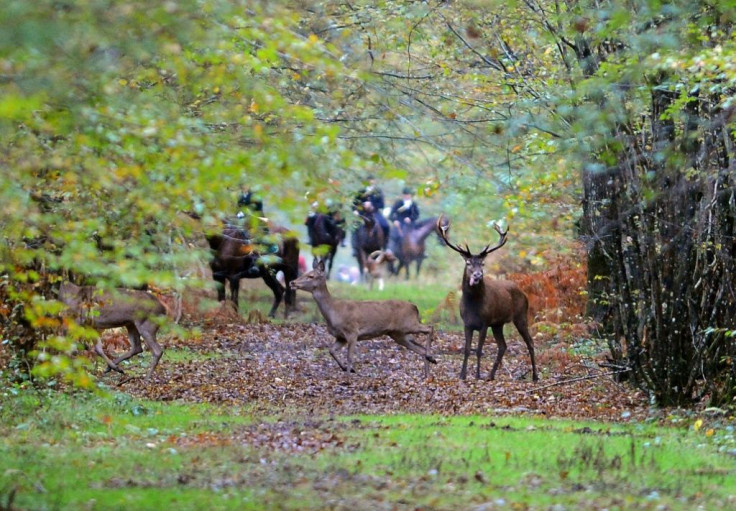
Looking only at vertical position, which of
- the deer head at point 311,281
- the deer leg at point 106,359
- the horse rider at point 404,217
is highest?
the horse rider at point 404,217

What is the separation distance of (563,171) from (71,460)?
9.15 meters

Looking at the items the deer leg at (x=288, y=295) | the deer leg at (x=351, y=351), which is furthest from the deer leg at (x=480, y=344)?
the deer leg at (x=288, y=295)

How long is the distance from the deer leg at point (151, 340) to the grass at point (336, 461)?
2572mm

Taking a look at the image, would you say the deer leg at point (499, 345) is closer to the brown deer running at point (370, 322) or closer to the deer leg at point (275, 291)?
the brown deer running at point (370, 322)

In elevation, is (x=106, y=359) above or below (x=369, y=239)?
below

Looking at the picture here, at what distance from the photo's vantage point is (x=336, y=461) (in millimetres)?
9453

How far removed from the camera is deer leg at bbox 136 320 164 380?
15414 mm

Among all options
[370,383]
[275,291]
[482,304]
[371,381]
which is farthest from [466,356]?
[275,291]

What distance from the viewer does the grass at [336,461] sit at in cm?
797

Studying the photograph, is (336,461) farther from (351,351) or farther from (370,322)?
(370,322)

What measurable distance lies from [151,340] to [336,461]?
6.69m

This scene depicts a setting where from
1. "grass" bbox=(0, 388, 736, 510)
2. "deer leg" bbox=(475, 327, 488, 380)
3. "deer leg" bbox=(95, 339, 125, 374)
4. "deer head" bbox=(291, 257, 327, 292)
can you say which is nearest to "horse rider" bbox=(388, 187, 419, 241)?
"deer head" bbox=(291, 257, 327, 292)

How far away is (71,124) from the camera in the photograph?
729cm

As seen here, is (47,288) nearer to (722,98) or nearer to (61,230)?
(61,230)
